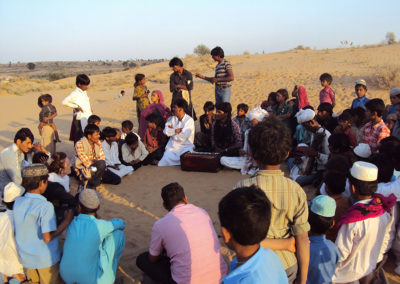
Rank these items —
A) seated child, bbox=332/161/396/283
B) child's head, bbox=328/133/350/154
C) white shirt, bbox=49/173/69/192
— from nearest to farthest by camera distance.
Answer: seated child, bbox=332/161/396/283
white shirt, bbox=49/173/69/192
child's head, bbox=328/133/350/154

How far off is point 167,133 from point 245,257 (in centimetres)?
575

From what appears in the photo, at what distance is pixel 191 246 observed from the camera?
2.74 metres

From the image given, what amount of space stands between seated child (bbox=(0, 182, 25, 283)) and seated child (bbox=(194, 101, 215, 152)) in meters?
4.74

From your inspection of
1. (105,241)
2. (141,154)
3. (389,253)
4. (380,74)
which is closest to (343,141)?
(389,253)

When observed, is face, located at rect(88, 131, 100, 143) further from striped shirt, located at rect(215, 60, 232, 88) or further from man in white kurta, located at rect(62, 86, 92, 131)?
striped shirt, located at rect(215, 60, 232, 88)

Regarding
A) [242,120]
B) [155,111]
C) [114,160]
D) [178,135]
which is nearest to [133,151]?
[114,160]

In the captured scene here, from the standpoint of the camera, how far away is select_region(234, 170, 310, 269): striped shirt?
2074 millimetres

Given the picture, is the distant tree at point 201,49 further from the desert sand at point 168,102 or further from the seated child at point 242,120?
the seated child at point 242,120

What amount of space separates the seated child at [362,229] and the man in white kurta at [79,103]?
5.74 meters

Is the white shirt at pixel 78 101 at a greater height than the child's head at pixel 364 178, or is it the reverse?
the white shirt at pixel 78 101

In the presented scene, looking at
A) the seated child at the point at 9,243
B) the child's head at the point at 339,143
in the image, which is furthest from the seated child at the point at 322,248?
the seated child at the point at 9,243

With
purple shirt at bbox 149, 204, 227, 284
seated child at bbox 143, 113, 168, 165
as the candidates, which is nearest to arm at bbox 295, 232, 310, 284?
purple shirt at bbox 149, 204, 227, 284

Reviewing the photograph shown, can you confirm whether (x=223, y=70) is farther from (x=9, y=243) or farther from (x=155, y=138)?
(x=9, y=243)

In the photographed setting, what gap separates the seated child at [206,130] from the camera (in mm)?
7680
